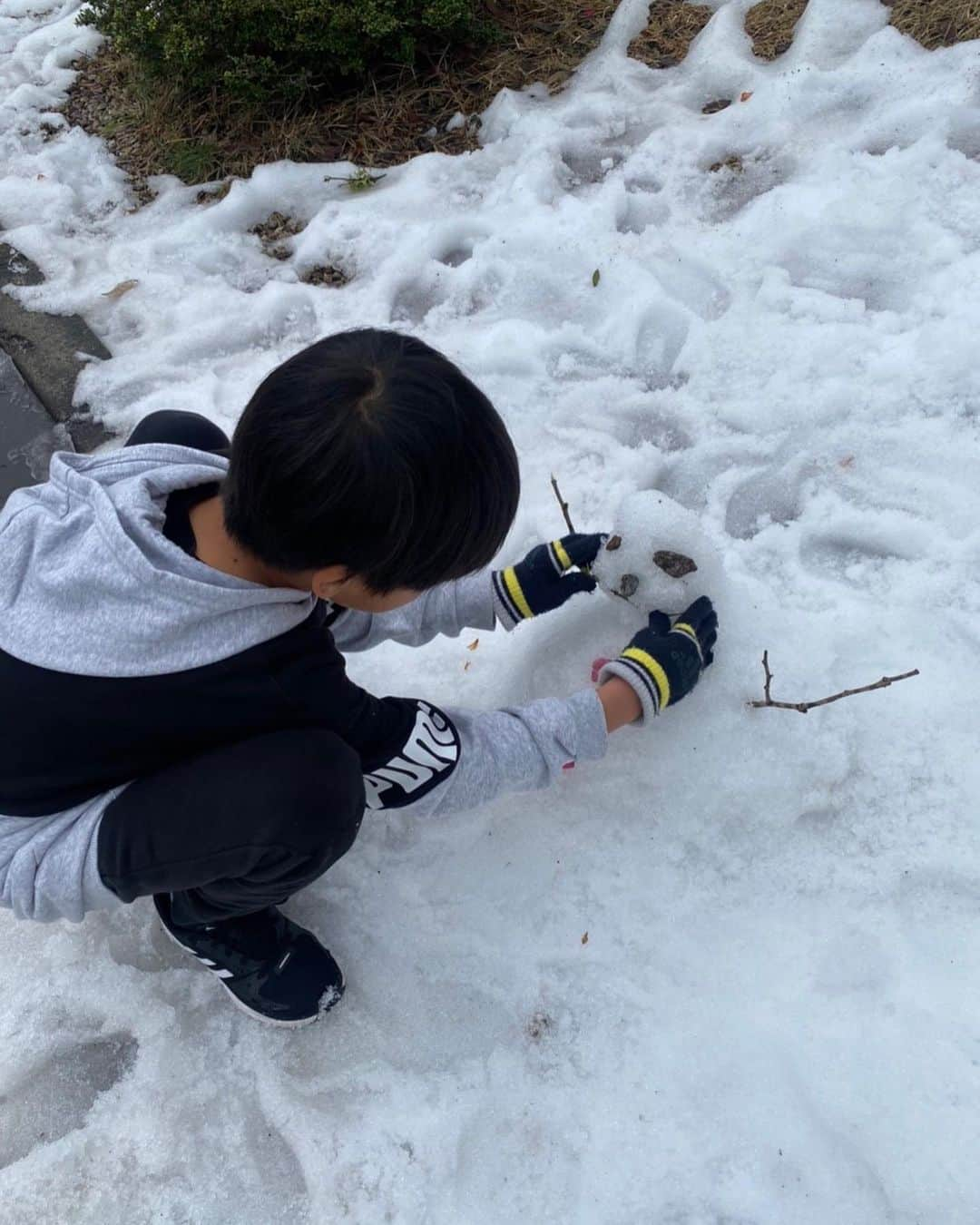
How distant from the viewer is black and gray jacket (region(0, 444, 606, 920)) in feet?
3.84

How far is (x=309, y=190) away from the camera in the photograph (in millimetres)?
2760

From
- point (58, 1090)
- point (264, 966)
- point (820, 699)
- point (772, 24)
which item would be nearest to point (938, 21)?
point (772, 24)

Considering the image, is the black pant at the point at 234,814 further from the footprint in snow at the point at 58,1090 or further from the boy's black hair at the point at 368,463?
the footprint in snow at the point at 58,1090

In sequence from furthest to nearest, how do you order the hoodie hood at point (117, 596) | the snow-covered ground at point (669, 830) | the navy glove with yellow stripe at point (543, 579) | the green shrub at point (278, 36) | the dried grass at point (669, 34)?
the dried grass at point (669, 34)
the green shrub at point (278, 36)
the navy glove with yellow stripe at point (543, 579)
the snow-covered ground at point (669, 830)
the hoodie hood at point (117, 596)

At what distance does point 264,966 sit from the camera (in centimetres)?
152

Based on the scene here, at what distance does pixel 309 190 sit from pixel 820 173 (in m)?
1.42

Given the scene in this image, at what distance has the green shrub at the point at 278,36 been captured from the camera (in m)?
2.62

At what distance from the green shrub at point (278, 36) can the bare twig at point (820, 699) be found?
2.13 m

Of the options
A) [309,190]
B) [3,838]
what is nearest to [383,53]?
[309,190]

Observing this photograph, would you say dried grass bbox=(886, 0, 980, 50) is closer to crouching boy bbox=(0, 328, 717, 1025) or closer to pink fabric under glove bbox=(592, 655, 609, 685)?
pink fabric under glove bbox=(592, 655, 609, 685)

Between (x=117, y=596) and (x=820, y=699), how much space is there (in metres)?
1.19

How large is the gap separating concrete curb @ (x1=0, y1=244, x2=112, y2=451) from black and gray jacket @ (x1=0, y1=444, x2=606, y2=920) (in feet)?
3.41

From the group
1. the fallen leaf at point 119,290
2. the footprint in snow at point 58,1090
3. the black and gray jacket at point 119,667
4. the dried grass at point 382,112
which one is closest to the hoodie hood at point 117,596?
the black and gray jacket at point 119,667

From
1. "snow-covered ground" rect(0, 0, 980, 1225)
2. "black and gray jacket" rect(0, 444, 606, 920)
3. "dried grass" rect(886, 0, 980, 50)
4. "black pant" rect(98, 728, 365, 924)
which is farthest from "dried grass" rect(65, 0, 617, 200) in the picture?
"black pant" rect(98, 728, 365, 924)
